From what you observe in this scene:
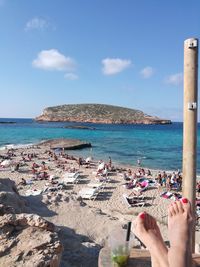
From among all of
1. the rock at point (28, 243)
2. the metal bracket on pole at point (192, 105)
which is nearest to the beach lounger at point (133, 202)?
the metal bracket on pole at point (192, 105)

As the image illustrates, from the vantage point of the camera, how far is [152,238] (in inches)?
94.9

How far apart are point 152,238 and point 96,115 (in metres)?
119

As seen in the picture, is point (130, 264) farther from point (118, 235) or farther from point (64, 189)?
point (64, 189)

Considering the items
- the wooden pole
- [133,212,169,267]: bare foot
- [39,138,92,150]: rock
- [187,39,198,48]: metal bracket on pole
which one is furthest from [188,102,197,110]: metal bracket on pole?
[39,138,92,150]: rock

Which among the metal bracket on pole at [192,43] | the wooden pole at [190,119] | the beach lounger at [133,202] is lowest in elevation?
the beach lounger at [133,202]

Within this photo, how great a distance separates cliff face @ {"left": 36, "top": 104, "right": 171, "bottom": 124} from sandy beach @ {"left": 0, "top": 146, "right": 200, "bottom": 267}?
90.7m

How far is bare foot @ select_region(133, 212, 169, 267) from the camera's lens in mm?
2174

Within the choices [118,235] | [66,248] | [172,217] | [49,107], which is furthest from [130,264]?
[49,107]

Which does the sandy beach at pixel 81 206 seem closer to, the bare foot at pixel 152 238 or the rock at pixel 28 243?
the rock at pixel 28 243

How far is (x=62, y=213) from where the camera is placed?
241 inches

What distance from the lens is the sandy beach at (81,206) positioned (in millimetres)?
4075

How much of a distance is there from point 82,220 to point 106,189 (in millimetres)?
9349

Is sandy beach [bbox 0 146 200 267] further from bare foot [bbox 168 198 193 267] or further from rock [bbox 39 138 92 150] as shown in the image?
rock [bbox 39 138 92 150]

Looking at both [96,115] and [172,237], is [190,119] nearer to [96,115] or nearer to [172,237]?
[172,237]
